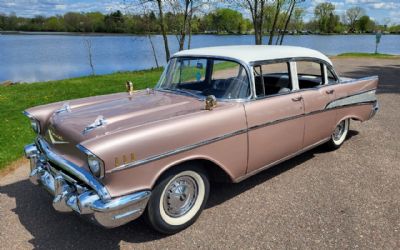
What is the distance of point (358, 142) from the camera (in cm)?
594

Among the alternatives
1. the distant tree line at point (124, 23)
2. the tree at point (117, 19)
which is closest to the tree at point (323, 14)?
the distant tree line at point (124, 23)

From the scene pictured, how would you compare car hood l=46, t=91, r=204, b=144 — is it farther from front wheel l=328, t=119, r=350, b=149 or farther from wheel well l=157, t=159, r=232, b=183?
front wheel l=328, t=119, r=350, b=149

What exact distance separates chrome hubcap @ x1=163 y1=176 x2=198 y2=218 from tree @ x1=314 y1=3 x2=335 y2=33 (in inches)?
2675

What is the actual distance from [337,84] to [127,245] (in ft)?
12.0

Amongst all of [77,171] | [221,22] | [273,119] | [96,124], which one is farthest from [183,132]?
[221,22]

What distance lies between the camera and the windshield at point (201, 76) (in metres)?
4.09

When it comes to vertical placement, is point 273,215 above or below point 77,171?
below

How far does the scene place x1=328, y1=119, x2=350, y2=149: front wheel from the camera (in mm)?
5496

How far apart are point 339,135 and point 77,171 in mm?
4129

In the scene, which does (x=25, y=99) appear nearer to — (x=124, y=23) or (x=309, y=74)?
(x=309, y=74)

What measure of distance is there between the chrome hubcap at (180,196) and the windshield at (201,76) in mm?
1077

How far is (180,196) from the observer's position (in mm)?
3461

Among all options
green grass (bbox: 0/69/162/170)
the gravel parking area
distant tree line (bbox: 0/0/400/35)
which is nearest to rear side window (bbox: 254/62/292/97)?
the gravel parking area

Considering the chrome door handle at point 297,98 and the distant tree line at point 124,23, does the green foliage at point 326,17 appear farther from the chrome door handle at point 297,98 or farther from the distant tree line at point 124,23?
the chrome door handle at point 297,98
